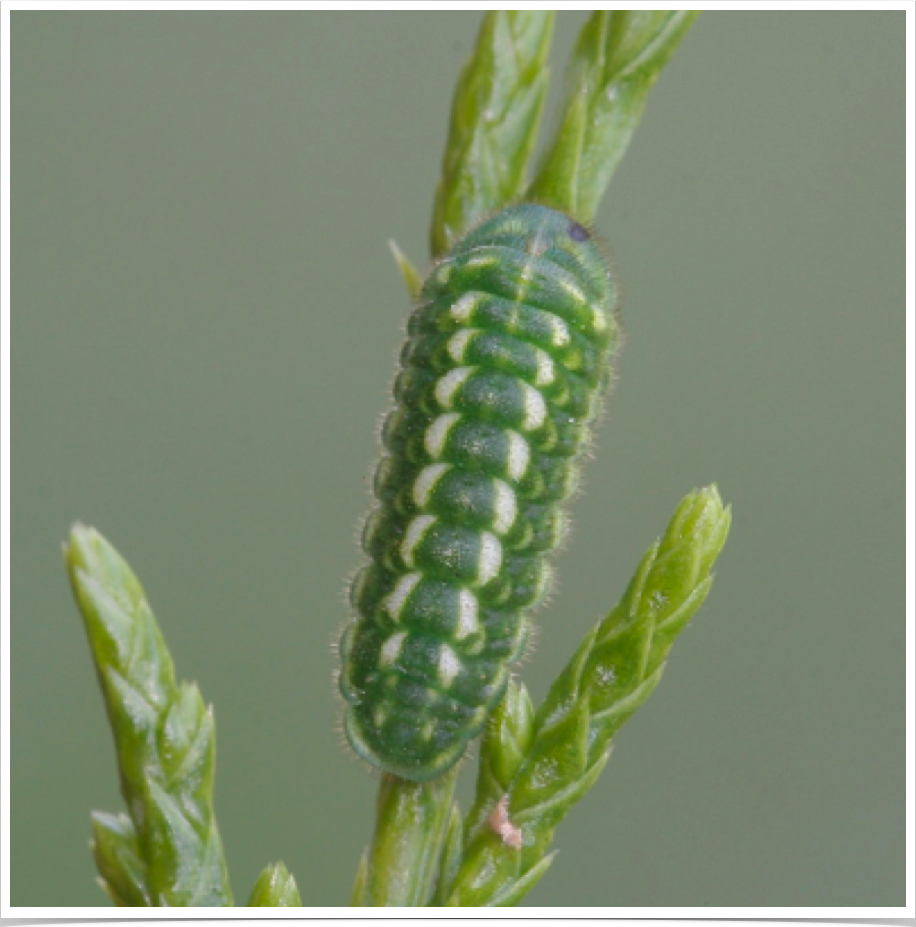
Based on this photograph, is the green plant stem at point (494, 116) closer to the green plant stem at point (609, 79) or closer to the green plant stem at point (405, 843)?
the green plant stem at point (609, 79)

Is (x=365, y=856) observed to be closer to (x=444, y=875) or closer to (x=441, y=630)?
(x=444, y=875)

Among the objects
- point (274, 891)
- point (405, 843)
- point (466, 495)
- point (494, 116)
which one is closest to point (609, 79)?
point (494, 116)

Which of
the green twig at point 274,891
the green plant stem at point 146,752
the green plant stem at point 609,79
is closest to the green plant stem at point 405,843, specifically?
the green twig at point 274,891

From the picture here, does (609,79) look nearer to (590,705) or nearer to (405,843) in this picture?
(590,705)

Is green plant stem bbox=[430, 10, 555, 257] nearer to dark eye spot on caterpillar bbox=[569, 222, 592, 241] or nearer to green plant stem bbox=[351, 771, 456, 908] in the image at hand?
dark eye spot on caterpillar bbox=[569, 222, 592, 241]

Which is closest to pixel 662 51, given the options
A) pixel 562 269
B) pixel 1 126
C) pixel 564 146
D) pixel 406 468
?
pixel 564 146
